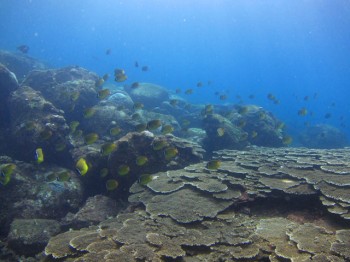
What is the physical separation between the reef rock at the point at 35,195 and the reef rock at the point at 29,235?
2.92 feet

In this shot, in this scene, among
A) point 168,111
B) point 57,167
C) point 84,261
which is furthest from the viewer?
point 168,111

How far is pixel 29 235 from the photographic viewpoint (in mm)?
7008

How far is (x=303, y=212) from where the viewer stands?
673 cm

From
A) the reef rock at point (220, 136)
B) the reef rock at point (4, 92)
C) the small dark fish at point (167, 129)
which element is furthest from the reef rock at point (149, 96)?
the small dark fish at point (167, 129)

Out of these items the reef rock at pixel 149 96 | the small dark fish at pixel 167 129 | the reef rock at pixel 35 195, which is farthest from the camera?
the reef rock at pixel 149 96

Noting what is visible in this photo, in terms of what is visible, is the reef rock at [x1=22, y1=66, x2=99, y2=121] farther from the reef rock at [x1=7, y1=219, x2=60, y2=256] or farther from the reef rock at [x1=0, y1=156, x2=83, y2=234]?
the reef rock at [x1=7, y1=219, x2=60, y2=256]

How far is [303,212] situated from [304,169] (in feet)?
6.33

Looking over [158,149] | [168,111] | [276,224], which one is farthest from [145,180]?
[168,111]

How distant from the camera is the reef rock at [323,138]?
1174 inches

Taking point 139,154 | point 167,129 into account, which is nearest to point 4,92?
point 139,154

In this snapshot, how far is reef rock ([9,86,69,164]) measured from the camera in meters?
10.4

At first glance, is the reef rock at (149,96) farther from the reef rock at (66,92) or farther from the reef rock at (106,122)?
the reef rock at (106,122)

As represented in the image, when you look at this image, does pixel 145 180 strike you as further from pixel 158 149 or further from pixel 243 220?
pixel 243 220

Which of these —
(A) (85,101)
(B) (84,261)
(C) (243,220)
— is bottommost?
(B) (84,261)
